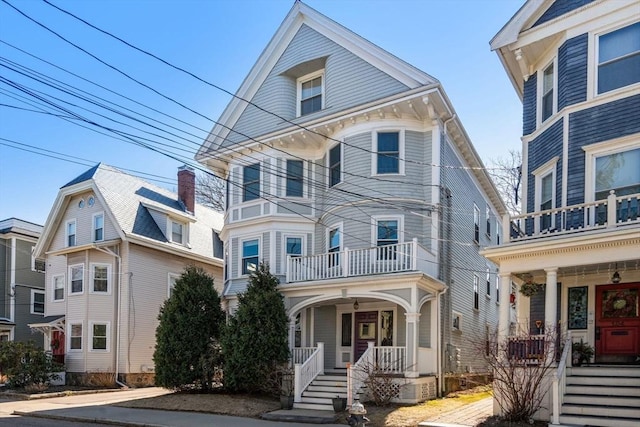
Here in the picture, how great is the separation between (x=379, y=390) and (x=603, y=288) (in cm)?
614

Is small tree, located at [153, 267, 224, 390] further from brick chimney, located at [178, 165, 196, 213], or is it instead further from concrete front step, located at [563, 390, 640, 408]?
brick chimney, located at [178, 165, 196, 213]

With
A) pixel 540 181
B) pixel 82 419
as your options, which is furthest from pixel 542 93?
pixel 82 419

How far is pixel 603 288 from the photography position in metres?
13.0

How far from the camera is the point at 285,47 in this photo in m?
21.3

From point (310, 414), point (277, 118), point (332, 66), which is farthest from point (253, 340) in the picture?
point (332, 66)

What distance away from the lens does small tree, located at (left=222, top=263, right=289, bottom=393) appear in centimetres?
1656

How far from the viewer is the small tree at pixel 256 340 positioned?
16.6m

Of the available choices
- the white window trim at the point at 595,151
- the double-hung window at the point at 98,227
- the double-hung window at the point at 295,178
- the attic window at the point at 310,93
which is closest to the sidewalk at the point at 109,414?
the double-hung window at the point at 98,227

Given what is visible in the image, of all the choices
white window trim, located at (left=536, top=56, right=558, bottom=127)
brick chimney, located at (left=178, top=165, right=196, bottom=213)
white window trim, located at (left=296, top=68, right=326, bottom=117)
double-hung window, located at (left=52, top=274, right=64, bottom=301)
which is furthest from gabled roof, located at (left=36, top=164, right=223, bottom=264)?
white window trim, located at (left=536, top=56, right=558, bottom=127)

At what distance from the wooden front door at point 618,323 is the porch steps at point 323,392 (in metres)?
6.80

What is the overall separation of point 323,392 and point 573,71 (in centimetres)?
1082

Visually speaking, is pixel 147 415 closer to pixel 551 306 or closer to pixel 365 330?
pixel 365 330

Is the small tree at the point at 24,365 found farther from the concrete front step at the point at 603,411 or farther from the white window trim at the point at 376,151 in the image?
the concrete front step at the point at 603,411

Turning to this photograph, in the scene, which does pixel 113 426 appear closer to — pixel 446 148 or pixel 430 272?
pixel 430 272
